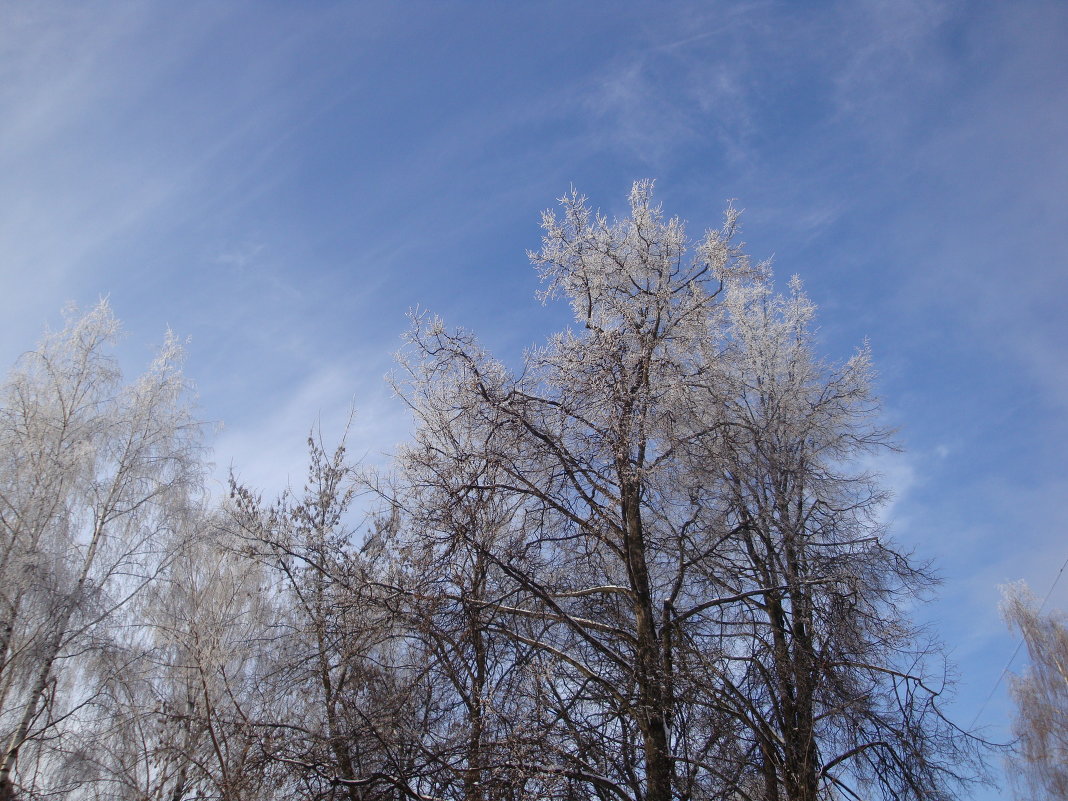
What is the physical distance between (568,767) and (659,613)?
2.01 meters

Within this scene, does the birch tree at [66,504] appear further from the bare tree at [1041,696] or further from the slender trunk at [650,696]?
the bare tree at [1041,696]

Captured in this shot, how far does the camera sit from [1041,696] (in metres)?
22.8

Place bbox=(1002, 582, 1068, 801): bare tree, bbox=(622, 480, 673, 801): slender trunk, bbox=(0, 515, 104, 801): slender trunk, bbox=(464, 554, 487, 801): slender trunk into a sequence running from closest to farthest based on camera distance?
bbox=(464, 554, 487, 801): slender trunk, bbox=(622, 480, 673, 801): slender trunk, bbox=(0, 515, 104, 801): slender trunk, bbox=(1002, 582, 1068, 801): bare tree

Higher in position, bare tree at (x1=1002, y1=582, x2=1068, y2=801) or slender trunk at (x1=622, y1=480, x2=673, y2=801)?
bare tree at (x1=1002, y1=582, x2=1068, y2=801)

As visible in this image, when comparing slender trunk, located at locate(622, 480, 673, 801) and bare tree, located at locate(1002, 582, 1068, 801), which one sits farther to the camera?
bare tree, located at locate(1002, 582, 1068, 801)

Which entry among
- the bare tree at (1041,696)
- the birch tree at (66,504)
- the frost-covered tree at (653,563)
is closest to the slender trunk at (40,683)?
the birch tree at (66,504)

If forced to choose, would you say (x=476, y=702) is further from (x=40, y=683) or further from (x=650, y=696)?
(x=40, y=683)

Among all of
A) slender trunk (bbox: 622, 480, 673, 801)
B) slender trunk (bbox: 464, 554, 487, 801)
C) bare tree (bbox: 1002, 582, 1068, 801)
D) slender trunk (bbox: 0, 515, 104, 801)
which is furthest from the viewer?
bare tree (bbox: 1002, 582, 1068, 801)

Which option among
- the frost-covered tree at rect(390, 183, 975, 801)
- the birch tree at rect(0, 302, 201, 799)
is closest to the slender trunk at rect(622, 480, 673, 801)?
the frost-covered tree at rect(390, 183, 975, 801)

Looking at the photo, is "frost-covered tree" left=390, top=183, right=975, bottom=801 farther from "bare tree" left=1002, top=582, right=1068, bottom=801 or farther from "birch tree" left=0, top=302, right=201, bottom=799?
"bare tree" left=1002, top=582, right=1068, bottom=801

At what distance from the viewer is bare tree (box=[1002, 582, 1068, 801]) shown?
68.4 ft

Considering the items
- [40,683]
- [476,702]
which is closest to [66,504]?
[40,683]

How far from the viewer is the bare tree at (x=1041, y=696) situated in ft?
68.4

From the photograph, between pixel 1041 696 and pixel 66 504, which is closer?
pixel 66 504
